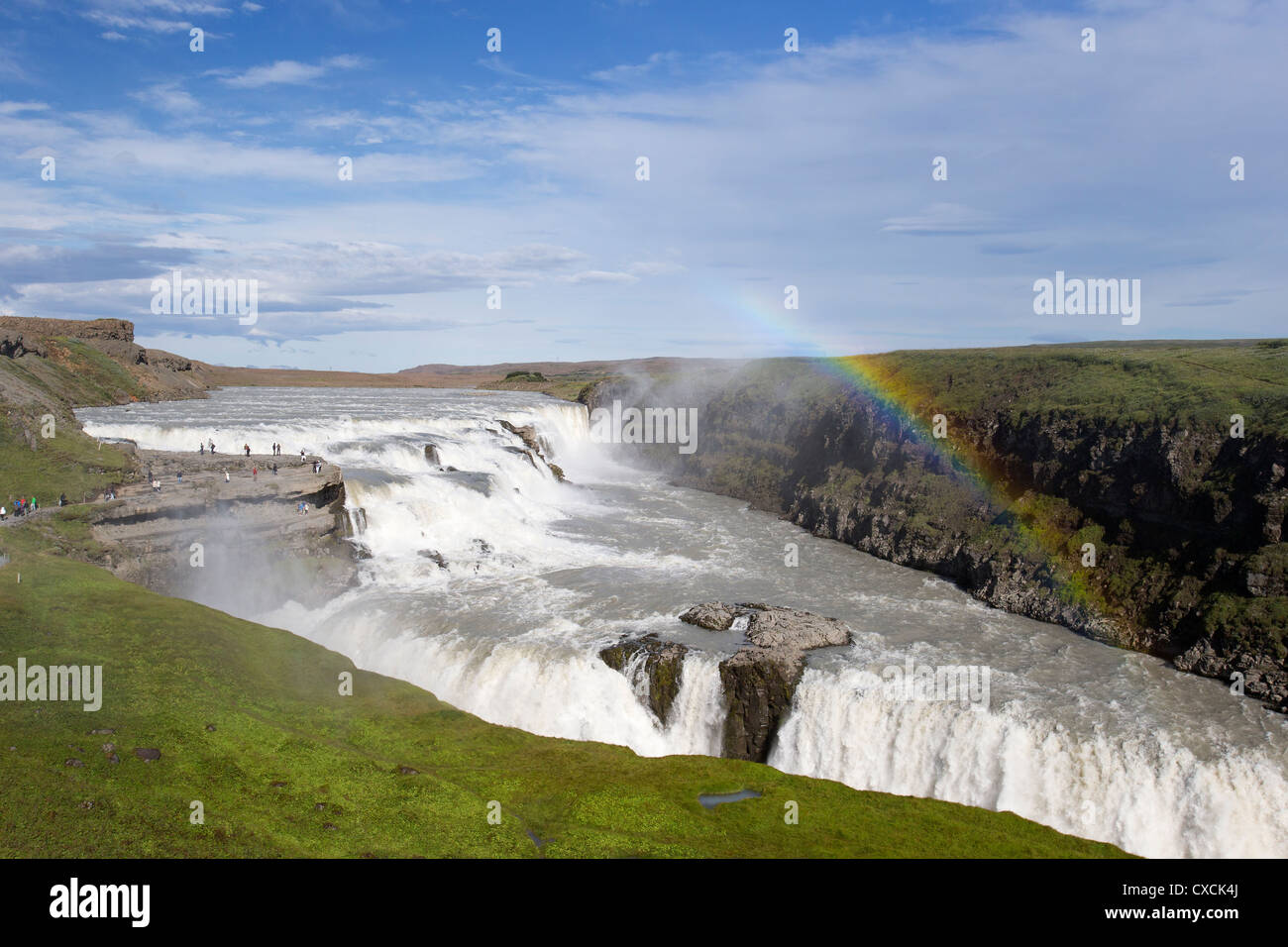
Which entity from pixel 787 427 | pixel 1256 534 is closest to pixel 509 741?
pixel 1256 534

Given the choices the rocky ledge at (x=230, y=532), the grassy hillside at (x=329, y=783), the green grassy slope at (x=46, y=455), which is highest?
the green grassy slope at (x=46, y=455)

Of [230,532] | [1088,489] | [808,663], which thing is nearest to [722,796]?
[808,663]

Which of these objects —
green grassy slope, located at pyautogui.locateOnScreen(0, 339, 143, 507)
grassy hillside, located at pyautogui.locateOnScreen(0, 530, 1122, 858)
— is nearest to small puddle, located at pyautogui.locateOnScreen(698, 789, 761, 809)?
grassy hillside, located at pyautogui.locateOnScreen(0, 530, 1122, 858)

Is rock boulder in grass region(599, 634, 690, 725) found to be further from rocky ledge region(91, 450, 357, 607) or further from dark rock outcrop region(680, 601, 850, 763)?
rocky ledge region(91, 450, 357, 607)

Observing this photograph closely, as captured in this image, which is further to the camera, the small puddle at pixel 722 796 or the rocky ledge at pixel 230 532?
the rocky ledge at pixel 230 532

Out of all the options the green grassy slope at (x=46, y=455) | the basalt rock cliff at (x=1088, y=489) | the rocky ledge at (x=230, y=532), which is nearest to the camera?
→ the basalt rock cliff at (x=1088, y=489)

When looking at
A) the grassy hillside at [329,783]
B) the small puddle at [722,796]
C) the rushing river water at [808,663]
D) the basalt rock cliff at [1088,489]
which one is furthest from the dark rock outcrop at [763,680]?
the basalt rock cliff at [1088,489]

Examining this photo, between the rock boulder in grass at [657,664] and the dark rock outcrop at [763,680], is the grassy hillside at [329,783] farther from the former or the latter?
the rock boulder in grass at [657,664]
